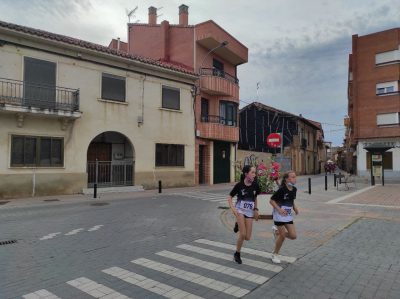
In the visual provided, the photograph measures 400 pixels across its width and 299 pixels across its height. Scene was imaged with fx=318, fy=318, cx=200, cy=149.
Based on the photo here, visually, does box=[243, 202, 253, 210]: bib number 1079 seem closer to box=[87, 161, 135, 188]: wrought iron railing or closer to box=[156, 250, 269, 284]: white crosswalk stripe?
box=[156, 250, 269, 284]: white crosswalk stripe

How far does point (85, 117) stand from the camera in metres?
16.3

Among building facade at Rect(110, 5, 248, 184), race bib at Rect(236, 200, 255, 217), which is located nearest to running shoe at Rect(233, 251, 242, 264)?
race bib at Rect(236, 200, 255, 217)

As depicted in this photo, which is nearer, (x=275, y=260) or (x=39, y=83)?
(x=275, y=260)

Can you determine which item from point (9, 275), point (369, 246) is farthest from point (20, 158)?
point (369, 246)

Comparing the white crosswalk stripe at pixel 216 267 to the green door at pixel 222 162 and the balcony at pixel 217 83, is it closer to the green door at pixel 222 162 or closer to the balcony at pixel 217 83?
the balcony at pixel 217 83

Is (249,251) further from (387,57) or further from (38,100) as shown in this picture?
(387,57)

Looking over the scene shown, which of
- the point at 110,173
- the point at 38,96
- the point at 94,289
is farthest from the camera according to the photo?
the point at 110,173

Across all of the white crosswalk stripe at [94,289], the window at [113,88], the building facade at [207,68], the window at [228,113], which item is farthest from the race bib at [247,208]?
the window at [228,113]

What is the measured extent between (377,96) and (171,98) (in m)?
20.0

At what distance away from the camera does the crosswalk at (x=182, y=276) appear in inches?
163

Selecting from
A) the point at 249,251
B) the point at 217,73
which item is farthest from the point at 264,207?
the point at 217,73

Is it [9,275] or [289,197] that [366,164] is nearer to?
[289,197]

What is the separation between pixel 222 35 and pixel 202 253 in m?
20.3

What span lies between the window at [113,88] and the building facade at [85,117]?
0.18 ft
